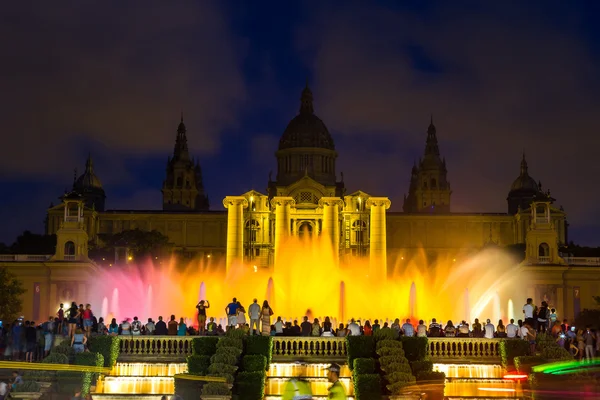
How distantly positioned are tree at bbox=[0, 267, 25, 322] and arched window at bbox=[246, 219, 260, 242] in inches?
1042

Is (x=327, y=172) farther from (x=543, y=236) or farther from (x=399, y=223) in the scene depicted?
(x=543, y=236)

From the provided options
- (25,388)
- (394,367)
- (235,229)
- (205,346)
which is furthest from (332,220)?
(25,388)

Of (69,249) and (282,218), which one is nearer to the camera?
(69,249)

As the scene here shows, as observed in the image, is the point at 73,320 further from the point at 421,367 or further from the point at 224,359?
the point at 421,367

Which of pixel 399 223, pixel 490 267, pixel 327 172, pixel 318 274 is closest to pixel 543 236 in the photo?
pixel 490 267

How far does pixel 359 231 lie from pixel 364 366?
85.2 m

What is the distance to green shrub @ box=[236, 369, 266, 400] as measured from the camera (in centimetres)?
3997

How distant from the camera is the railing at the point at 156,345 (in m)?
46.2

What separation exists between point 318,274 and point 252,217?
25888mm

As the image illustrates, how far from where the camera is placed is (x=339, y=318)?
87.1 metres

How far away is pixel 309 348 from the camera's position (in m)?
46.4

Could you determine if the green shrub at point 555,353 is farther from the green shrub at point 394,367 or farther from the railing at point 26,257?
the railing at point 26,257

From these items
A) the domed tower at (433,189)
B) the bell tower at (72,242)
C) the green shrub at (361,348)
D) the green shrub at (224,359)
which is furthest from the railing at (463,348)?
the domed tower at (433,189)

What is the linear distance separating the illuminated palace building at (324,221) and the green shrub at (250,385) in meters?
70.6
